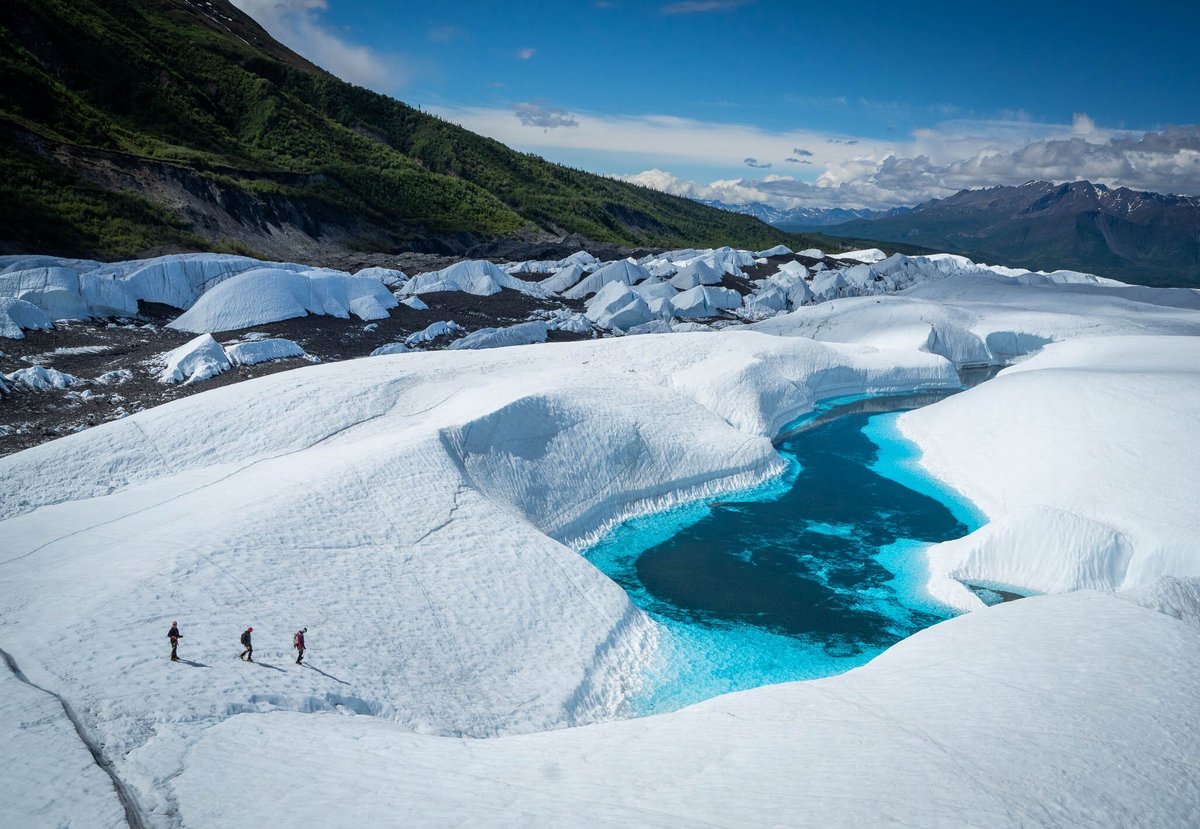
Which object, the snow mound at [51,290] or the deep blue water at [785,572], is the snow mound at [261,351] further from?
the deep blue water at [785,572]

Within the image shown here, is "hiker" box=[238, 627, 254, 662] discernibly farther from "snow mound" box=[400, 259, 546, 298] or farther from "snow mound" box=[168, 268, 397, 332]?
"snow mound" box=[400, 259, 546, 298]

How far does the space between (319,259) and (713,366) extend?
172ft

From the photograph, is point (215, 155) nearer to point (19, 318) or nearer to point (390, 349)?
point (19, 318)

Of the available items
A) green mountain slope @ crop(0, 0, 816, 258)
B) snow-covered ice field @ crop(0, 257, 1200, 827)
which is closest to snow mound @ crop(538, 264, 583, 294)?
green mountain slope @ crop(0, 0, 816, 258)

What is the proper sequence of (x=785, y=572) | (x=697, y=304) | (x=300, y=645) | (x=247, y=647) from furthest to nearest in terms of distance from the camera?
(x=697, y=304), (x=785, y=572), (x=300, y=645), (x=247, y=647)

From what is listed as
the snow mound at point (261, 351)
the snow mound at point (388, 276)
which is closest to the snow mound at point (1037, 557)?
the snow mound at point (261, 351)

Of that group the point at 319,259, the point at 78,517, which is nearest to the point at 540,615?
the point at 78,517

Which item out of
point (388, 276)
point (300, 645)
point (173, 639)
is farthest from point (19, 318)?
point (300, 645)

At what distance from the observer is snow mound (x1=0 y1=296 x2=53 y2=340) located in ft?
96.8

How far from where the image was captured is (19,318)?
100ft

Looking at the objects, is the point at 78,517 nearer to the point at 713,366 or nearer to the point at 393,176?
the point at 713,366

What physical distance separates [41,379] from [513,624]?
2096cm

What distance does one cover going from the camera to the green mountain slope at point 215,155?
5541cm

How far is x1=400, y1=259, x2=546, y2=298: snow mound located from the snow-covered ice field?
1030 inches
